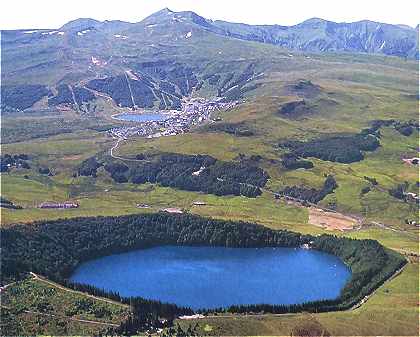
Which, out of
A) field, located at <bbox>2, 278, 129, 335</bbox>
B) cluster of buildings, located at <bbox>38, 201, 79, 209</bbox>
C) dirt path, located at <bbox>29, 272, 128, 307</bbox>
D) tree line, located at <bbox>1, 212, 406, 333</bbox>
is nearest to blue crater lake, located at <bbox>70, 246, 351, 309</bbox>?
tree line, located at <bbox>1, 212, 406, 333</bbox>

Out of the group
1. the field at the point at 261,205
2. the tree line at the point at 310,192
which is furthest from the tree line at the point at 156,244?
the tree line at the point at 310,192

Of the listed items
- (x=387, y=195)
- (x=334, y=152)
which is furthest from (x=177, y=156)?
(x=387, y=195)

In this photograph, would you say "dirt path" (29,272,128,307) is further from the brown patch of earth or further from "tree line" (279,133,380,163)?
"tree line" (279,133,380,163)

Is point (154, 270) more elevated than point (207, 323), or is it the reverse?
point (207, 323)

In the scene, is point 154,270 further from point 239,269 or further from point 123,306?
point 123,306

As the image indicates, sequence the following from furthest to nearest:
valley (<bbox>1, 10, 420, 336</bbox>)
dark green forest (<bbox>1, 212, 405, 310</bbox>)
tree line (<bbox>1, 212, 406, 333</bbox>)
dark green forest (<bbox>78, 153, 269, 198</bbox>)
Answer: dark green forest (<bbox>78, 153, 269, 198</bbox>)
dark green forest (<bbox>1, 212, 405, 310</bbox>)
tree line (<bbox>1, 212, 406, 333</bbox>)
valley (<bbox>1, 10, 420, 336</bbox>)

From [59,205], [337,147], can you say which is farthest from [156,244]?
[337,147]

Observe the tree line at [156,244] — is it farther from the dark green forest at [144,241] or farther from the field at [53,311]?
the field at [53,311]

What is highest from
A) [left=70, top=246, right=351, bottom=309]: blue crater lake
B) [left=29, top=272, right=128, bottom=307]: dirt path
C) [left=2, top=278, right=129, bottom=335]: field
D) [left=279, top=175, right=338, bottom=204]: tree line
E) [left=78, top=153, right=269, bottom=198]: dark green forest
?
[left=2, top=278, right=129, bottom=335]: field
